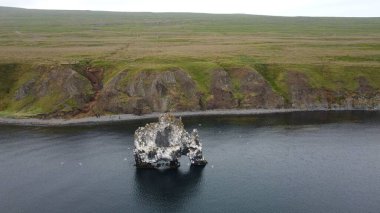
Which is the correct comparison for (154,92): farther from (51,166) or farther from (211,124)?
(51,166)

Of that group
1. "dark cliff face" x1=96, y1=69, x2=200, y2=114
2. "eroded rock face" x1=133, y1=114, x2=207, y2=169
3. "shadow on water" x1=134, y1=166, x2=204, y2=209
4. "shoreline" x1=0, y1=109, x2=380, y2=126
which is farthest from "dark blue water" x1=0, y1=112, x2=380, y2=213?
"dark cliff face" x1=96, y1=69, x2=200, y2=114

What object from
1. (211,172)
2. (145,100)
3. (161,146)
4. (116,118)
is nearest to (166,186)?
(211,172)

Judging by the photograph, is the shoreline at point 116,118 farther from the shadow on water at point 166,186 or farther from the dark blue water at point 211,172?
the shadow on water at point 166,186

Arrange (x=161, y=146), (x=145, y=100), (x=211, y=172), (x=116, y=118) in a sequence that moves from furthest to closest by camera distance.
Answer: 1. (x=145, y=100)
2. (x=116, y=118)
3. (x=161, y=146)
4. (x=211, y=172)

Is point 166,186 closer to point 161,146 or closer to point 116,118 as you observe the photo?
point 161,146

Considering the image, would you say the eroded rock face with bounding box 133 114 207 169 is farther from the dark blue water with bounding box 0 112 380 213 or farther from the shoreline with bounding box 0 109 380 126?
the shoreline with bounding box 0 109 380 126

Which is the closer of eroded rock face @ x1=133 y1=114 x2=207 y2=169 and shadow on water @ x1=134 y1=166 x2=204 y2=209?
shadow on water @ x1=134 y1=166 x2=204 y2=209
